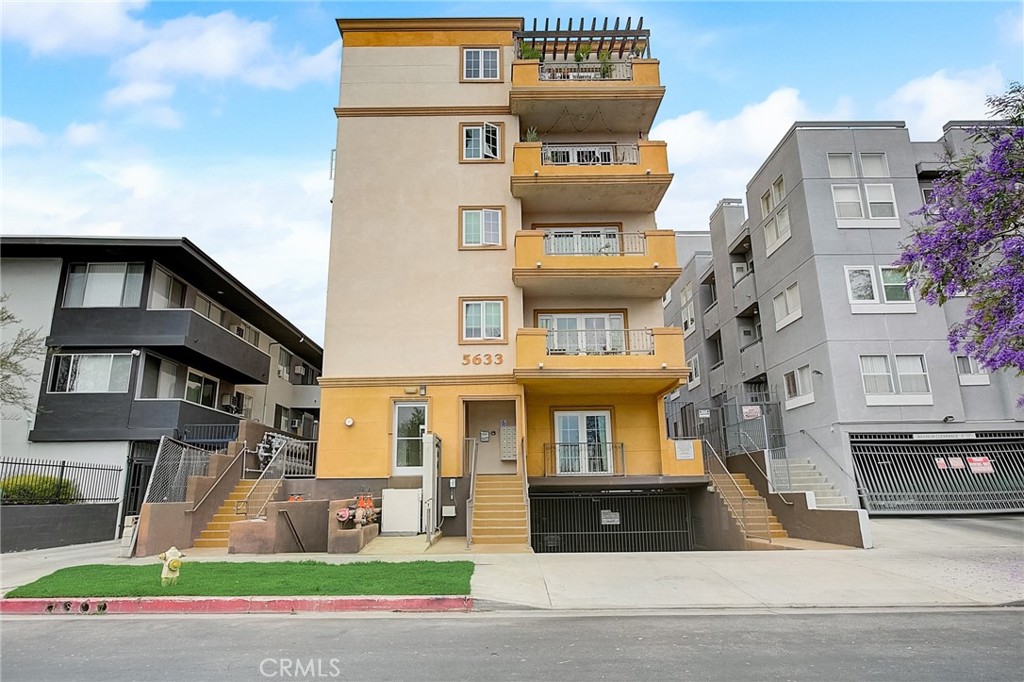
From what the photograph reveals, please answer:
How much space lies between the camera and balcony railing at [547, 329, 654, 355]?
1878 centimetres

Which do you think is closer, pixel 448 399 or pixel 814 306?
pixel 448 399

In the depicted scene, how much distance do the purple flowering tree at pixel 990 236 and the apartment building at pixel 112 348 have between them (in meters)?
20.1

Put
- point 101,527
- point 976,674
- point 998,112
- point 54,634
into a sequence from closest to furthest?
point 976,674
point 54,634
point 998,112
point 101,527

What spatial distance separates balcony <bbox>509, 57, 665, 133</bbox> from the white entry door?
33.3ft

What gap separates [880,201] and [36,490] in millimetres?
25693

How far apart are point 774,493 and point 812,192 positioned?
32.1 feet

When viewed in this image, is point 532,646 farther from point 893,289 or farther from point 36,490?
point 893,289

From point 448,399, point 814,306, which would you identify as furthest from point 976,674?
point 814,306

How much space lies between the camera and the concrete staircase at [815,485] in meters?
17.2

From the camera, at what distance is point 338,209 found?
778 inches

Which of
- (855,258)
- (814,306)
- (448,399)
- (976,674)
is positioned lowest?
(976,674)

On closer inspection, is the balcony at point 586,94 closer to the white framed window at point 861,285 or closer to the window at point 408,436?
the white framed window at point 861,285

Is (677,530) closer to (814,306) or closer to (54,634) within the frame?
(814,306)

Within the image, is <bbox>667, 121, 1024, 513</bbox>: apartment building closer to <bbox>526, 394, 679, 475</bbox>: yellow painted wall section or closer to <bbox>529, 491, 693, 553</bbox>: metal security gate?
<bbox>529, 491, 693, 553</bbox>: metal security gate
